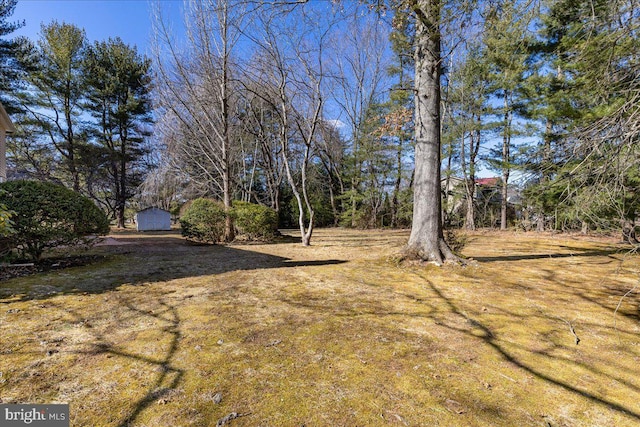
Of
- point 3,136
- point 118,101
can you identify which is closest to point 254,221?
point 3,136

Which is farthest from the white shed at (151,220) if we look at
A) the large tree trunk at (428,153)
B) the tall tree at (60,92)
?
the large tree trunk at (428,153)

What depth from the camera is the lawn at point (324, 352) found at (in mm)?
1392

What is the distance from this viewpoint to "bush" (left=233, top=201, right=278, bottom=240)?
29.9 feet

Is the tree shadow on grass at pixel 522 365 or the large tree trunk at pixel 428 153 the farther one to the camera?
the large tree trunk at pixel 428 153

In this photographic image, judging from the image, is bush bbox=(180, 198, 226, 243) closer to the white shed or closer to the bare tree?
the bare tree

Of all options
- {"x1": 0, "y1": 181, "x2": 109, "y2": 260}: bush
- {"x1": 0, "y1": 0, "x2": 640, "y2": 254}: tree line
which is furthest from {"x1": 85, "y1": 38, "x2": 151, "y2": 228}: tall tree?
{"x1": 0, "y1": 181, "x2": 109, "y2": 260}: bush

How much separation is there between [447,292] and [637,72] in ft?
8.80

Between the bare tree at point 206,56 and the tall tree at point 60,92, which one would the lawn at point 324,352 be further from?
the tall tree at point 60,92

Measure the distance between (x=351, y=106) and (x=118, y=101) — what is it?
14.0m

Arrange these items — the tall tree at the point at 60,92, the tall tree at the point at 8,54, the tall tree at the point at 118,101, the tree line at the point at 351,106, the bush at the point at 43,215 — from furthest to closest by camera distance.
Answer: the tall tree at the point at 118,101 < the tall tree at the point at 60,92 < the tall tree at the point at 8,54 < the bush at the point at 43,215 < the tree line at the point at 351,106

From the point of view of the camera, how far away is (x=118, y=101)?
1677 cm

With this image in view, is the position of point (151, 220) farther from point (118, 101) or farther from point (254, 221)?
point (254, 221)

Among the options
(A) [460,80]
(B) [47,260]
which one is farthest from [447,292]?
(A) [460,80]

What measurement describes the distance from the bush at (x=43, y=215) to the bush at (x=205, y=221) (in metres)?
3.54
